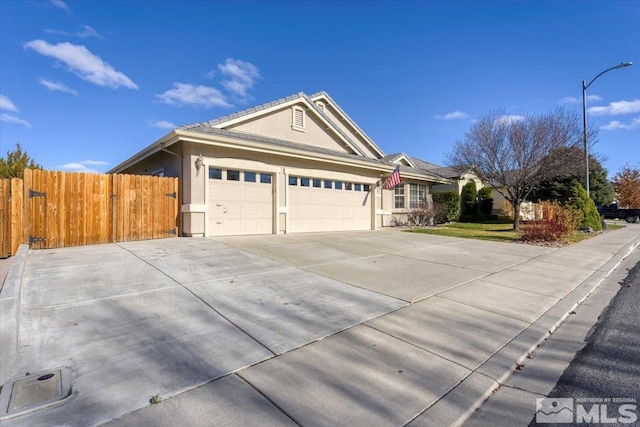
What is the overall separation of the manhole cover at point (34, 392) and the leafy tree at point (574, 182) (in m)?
20.5

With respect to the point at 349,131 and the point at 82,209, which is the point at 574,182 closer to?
the point at 349,131

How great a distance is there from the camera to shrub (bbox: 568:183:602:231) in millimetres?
17091

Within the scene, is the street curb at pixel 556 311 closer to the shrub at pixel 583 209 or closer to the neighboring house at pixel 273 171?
the shrub at pixel 583 209

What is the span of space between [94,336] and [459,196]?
23.2m

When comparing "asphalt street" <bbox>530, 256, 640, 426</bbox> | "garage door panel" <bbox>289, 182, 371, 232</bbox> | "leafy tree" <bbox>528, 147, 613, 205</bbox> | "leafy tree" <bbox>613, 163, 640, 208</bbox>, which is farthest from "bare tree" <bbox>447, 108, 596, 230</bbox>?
"leafy tree" <bbox>613, 163, 640, 208</bbox>

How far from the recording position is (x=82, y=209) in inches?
358

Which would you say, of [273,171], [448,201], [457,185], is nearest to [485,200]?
[457,185]

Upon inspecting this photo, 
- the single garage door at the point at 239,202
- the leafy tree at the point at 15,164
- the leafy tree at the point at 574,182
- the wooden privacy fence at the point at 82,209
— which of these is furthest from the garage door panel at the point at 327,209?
the leafy tree at the point at 15,164

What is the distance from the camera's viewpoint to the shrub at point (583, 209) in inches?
673

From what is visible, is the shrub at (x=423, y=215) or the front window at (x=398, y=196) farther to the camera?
the front window at (x=398, y=196)

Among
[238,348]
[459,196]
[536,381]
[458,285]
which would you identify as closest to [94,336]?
[238,348]

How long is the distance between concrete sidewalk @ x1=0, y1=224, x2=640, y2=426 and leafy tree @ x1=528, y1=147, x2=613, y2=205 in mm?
13370

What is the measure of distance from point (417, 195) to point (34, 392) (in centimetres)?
2044

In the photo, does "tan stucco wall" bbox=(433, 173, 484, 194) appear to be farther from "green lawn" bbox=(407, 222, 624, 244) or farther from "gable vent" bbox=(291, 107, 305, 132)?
"gable vent" bbox=(291, 107, 305, 132)
